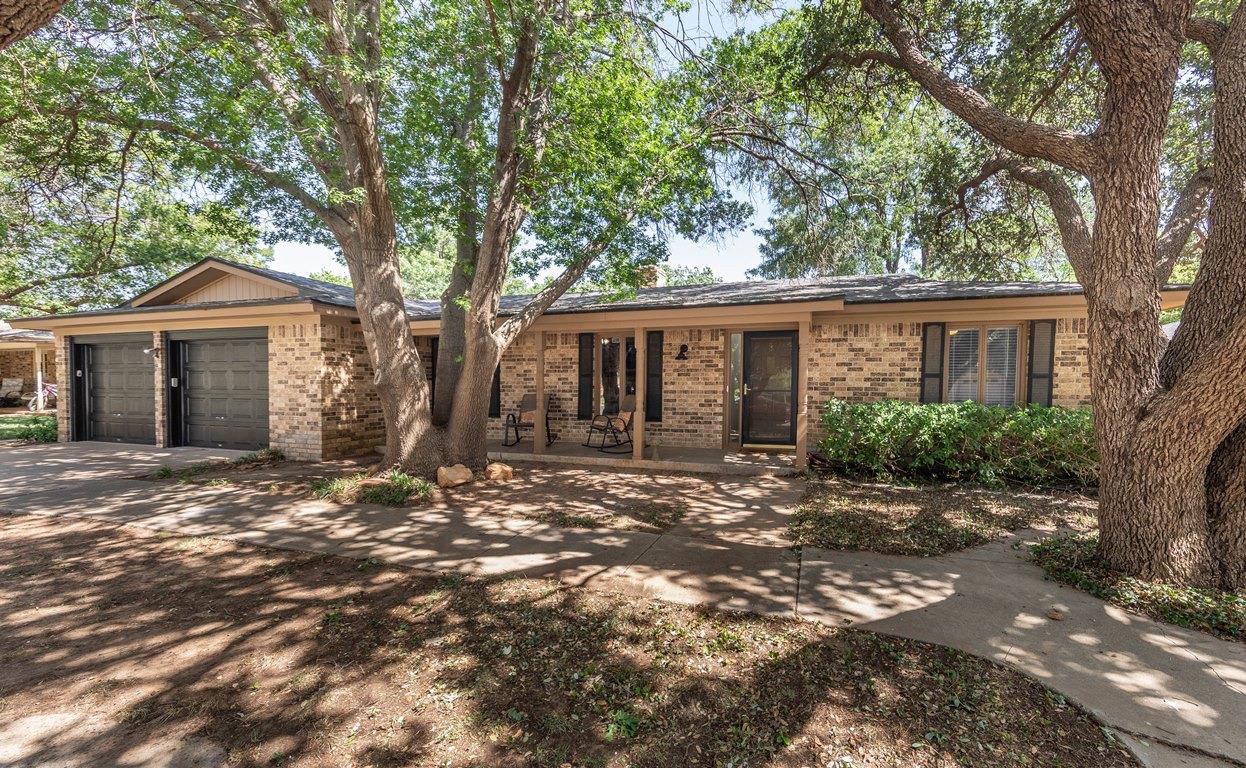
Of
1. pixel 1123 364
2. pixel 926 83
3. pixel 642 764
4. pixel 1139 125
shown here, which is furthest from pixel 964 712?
pixel 926 83

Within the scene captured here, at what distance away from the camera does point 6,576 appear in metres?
4.07

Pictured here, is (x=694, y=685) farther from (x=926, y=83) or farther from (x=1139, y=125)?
(x=926, y=83)

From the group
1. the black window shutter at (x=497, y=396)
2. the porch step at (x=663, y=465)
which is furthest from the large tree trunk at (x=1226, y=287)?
the black window shutter at (x=497, y=396)

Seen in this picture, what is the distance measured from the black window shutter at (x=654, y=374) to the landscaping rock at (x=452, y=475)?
387cm

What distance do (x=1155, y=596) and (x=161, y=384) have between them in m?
14.9

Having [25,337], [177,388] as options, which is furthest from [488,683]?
[25,337]

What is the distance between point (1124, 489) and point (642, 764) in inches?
168

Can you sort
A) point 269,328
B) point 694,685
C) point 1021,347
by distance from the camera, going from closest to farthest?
1. point 694,685
2. point 1021,347
3. point 269,328

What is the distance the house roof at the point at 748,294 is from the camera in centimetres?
795

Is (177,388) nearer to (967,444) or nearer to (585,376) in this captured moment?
(585,376)

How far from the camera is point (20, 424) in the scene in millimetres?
13227

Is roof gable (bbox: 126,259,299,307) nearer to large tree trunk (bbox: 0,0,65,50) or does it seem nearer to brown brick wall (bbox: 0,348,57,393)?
large tree trunk (bbox: 0,0,65,50)

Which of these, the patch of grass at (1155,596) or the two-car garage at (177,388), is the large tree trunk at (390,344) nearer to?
the two-car garage at (177,388)

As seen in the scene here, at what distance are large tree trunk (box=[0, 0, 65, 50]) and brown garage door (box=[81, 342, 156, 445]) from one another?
1134 cm
